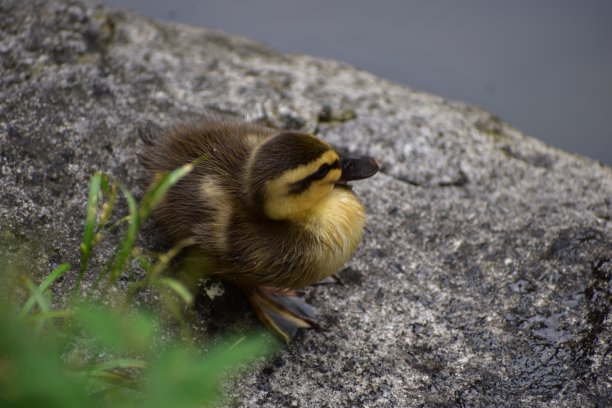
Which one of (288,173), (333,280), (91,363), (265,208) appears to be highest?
(288,173)

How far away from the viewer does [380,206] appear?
2760 millimetres

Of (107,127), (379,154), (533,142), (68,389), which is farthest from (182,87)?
(68,389)

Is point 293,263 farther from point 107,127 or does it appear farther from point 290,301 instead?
point 107,127

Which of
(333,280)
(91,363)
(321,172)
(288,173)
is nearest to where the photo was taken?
(91,363)

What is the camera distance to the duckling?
6.97 feet

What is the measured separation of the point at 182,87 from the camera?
305 cm

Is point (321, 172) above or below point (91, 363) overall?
above

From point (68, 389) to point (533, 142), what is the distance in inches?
106

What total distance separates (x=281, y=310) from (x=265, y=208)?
1.30 feet

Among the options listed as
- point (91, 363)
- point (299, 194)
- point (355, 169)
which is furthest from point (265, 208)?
point (91, 363)

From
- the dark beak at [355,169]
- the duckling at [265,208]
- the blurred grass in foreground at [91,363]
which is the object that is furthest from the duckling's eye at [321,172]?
the blurred grass in foreground at [91,363]

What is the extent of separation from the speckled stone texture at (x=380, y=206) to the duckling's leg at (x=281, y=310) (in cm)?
5

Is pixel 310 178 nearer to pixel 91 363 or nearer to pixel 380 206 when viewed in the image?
pixel 380 206

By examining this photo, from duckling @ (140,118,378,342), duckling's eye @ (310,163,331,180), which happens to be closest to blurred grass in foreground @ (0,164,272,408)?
duckling @ (140,118,378,342)
